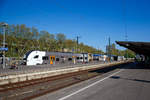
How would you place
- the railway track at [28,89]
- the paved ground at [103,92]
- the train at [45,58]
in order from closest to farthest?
the paved ground at [103,92] < the railway track at [28,89] < the train at [45,58]

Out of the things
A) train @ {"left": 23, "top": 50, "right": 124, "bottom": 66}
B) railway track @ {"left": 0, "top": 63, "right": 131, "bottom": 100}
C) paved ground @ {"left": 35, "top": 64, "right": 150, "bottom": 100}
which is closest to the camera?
paved ground @ {"left": 35, "top": 64, "right": 150, "bottom": 100}

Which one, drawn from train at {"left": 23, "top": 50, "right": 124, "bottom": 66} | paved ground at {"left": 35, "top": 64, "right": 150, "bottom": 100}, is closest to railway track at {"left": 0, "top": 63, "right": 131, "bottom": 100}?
paved ground at {"left": 35, "top": 64, "right": 150, "bottom": 100}

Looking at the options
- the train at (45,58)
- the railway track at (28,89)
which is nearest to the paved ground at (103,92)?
the railway track at (28,89)

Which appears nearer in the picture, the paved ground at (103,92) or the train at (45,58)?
the paved ground at (103,92)

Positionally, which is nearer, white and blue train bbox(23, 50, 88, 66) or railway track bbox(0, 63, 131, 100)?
railway track bbox(0, 63, 131, 100)

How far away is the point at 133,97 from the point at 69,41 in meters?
74.2

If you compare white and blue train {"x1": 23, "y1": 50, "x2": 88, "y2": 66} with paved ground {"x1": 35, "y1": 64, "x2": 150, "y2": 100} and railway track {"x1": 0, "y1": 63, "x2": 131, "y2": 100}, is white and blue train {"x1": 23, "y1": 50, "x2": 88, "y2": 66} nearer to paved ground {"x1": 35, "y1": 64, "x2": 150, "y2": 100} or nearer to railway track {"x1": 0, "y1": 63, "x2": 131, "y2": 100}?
railway track {"x1": 0, "y1": 63, "x2": 131, "y2": 100}

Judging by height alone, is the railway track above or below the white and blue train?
below

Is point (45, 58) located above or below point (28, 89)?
above

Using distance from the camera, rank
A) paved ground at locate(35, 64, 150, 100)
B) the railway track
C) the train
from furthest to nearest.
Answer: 1. the train
2. the railway track
3. paved ground at locate(35, 64, 150, 100)

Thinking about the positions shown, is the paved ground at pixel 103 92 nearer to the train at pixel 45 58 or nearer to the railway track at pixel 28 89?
the railway track at pixel 28 89

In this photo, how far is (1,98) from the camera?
7652mm

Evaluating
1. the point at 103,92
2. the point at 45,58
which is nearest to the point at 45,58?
the point at 45,58

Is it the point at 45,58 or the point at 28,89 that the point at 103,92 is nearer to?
the point at 28,89
